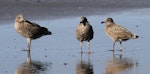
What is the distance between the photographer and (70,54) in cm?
1449

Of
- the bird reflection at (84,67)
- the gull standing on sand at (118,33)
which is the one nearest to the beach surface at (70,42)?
the bird reflection at (84,67)

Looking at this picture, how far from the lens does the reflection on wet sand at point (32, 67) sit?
12.5 metres

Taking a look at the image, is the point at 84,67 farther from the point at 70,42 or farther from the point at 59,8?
the point at 59,8

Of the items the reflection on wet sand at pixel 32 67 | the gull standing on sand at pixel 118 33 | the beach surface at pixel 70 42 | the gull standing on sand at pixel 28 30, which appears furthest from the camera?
the gull standing on sand at pixel 28 30

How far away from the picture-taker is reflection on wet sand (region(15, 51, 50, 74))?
1254 cm

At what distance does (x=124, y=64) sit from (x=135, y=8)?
10353 millimetres

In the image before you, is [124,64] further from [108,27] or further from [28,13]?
[28,13]

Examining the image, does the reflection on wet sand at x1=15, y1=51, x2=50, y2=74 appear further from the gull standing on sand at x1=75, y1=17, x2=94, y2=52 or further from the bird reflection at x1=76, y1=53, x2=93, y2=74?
the gull standing on sand at x1=75, y1=17, x2=94, y2=52

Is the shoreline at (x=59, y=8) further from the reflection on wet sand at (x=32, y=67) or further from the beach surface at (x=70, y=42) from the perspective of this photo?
the reflection on wet sand at (x=32, y=67)

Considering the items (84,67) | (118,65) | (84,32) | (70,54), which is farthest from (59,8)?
(84,67)

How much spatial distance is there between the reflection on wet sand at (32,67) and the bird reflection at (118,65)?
123 centimetres

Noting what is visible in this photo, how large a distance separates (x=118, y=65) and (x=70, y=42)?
284cm

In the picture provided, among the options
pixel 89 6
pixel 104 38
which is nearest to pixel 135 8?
pixel 89 6

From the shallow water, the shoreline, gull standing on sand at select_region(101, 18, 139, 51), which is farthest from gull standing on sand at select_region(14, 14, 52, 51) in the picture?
the shoreline
